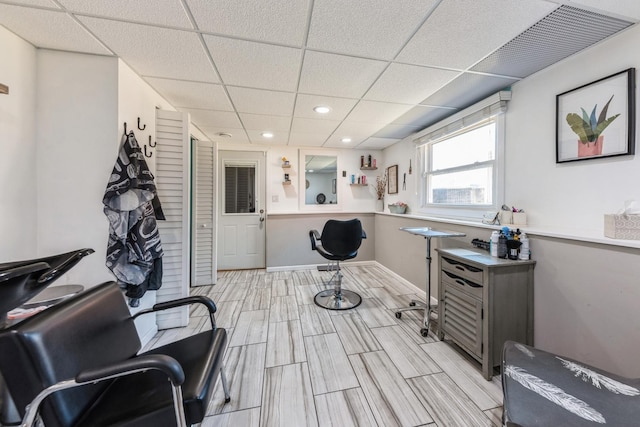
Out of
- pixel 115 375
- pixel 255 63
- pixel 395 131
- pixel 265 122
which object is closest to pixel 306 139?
pixel 265 122

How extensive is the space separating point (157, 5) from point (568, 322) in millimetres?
3072

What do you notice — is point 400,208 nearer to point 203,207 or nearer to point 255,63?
point 255,63

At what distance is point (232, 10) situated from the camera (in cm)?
127

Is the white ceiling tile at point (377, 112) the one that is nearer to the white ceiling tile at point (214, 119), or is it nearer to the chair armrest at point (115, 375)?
the white ceiling tile at point (214, 119)

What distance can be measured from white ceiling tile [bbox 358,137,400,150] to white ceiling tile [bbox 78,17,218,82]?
262 cm

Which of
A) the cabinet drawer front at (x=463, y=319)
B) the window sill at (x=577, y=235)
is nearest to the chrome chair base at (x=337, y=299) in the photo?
the cabinet drawer front at (x=463, y=319)

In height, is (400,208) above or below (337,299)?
above

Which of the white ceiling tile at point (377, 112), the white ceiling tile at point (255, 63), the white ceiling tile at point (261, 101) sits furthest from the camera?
the white ceiling tile at point (377, 112)

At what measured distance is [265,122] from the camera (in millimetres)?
3031

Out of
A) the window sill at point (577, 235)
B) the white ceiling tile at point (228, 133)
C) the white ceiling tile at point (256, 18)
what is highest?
the white ceiling tile at point (228, 133)

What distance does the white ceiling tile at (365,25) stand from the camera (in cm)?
124

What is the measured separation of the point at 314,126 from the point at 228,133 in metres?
1.36

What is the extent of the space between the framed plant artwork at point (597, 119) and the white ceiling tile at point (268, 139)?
9.72 ft

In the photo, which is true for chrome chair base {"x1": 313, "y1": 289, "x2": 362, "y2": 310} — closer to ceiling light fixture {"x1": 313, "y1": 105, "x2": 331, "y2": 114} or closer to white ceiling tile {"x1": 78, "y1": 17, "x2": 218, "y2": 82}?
ceiling light fixture {"x1": 313, "y1": 105, "x2": 331, "y2": 114}
